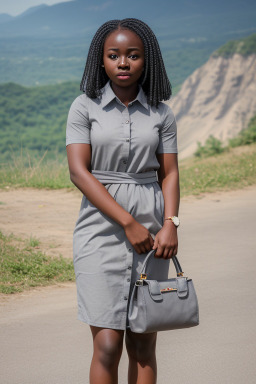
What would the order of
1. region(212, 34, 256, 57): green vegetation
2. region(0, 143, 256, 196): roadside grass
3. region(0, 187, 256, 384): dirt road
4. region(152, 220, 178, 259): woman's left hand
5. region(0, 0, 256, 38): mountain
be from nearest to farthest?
region(152, 220, 178, 259): woman's left hand
region(0, 187, 256, 384): dirt road
region(0, 143, 256, 196): roadside grass
region(212, 34, 256, 57): green vegetation
region(0, 0, 256, 38): mountain

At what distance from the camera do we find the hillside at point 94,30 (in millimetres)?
51094

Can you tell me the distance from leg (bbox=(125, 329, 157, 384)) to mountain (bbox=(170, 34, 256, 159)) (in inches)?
1224

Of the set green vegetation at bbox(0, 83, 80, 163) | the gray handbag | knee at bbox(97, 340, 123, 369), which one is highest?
the gray handbag

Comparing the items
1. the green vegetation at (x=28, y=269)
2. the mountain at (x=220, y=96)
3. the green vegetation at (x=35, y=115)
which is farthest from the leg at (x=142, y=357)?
the green vegetation at (x=35, y=115)

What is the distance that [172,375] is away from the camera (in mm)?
3457

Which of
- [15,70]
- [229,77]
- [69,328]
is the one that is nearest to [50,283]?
[69,328]

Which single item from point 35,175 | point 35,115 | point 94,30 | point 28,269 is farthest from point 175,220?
point 94,30

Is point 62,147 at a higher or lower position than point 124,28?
lower

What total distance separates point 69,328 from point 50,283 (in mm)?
971

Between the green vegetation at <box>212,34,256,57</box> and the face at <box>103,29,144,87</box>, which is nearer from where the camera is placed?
the face at <box>103,29,144,87</box>

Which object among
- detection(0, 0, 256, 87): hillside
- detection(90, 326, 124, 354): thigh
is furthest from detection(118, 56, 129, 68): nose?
detection(0, 0, 256, 87): hillside

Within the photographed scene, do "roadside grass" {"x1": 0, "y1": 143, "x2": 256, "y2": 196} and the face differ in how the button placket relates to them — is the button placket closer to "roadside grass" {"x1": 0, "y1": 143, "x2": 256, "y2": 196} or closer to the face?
the face

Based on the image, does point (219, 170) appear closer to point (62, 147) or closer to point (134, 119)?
point (134, 119)

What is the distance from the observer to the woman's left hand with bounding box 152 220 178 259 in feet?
8.29
